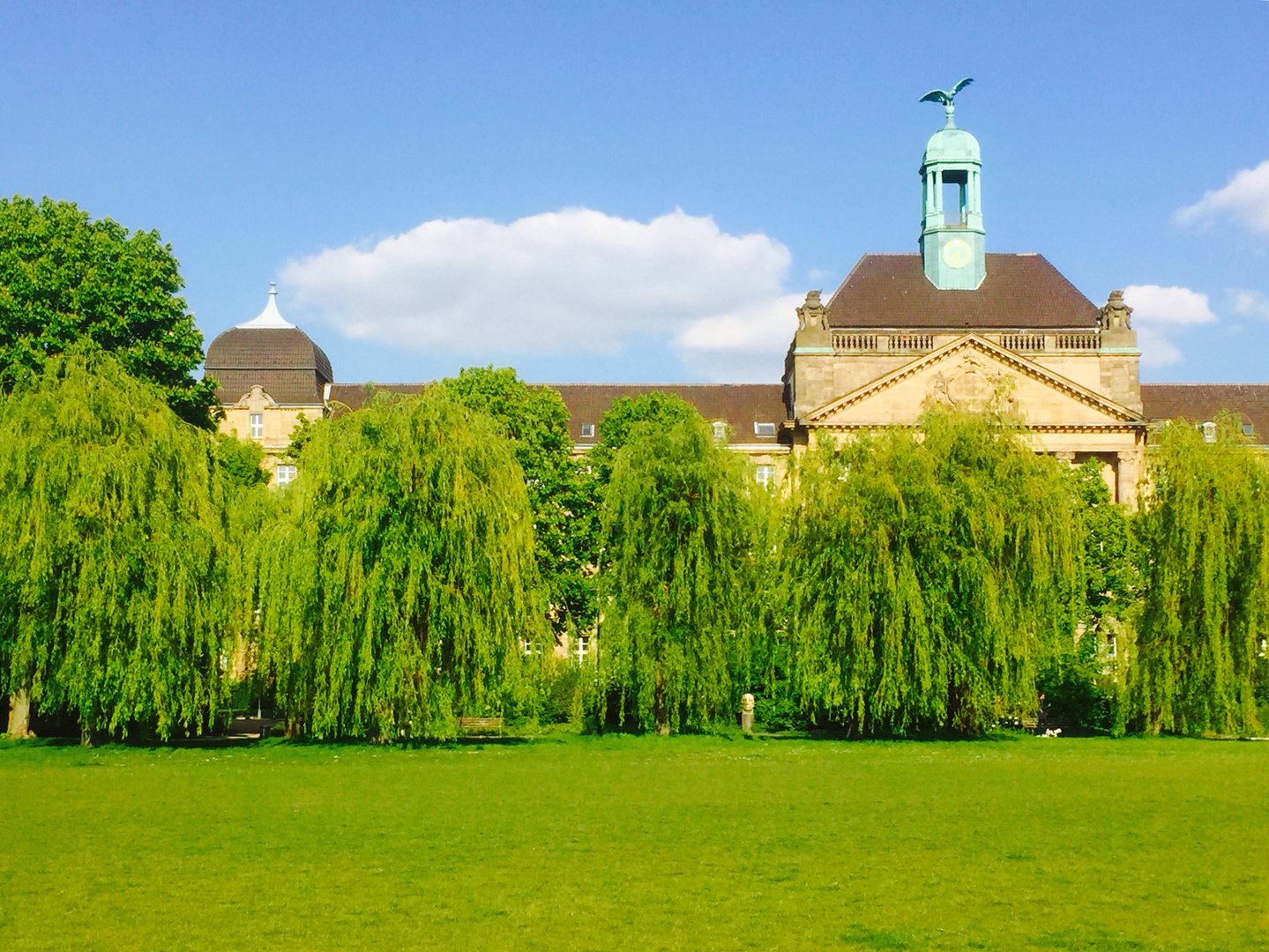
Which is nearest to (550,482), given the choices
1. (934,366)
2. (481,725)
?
(481,725)

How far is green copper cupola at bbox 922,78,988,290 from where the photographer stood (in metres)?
58.1

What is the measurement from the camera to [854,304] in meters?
57.4

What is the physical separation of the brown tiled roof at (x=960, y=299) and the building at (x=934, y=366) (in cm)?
6

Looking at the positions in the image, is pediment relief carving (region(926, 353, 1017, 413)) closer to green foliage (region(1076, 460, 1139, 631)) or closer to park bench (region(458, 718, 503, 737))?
green foliage (region(1076, 460, 1139, 631))

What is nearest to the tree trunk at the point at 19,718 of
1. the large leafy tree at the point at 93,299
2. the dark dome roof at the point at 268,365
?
the large leafy tree at the point at 93,299

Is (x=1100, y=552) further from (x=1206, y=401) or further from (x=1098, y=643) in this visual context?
(x=1206, y=401)

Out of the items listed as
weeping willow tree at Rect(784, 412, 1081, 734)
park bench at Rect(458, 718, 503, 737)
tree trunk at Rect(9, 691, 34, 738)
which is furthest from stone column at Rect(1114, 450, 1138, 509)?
tree trunk at Rect(9, 691, 34, 738)

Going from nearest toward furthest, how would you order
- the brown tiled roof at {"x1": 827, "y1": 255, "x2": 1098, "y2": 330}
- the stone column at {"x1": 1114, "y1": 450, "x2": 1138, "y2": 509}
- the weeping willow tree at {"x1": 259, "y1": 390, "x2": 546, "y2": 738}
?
the weeping willow tree at {"x1": 259, "y1": 390, "x2": 546, "y2": 738}
the stone column at {"x1": 1114, "y1": 450, "x2": 1138, "y2": 509}
the brown tiled roof at {"x1": 827, "y1": 255, "x2": 1098, "y2": 330}

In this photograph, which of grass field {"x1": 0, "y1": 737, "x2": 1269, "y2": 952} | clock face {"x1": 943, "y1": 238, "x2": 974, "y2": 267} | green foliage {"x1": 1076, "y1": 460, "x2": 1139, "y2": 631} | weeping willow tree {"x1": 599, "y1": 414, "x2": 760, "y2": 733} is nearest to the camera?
grass field {"x1": 0, "y1": 737, "x2": 1269, "y2": 952}

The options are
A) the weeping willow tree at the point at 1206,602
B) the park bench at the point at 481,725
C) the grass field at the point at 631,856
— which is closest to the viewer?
the grass field at the point at 631,856

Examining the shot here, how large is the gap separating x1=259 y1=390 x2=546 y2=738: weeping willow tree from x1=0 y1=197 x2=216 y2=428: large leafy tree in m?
9.98

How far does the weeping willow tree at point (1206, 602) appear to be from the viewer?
31766 mm

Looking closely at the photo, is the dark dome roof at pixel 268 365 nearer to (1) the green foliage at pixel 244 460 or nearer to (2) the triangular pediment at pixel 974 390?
(1) the green foliage at pixel 244 460

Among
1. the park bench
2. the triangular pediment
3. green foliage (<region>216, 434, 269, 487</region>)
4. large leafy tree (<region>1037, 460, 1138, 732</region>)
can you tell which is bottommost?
the park bench
